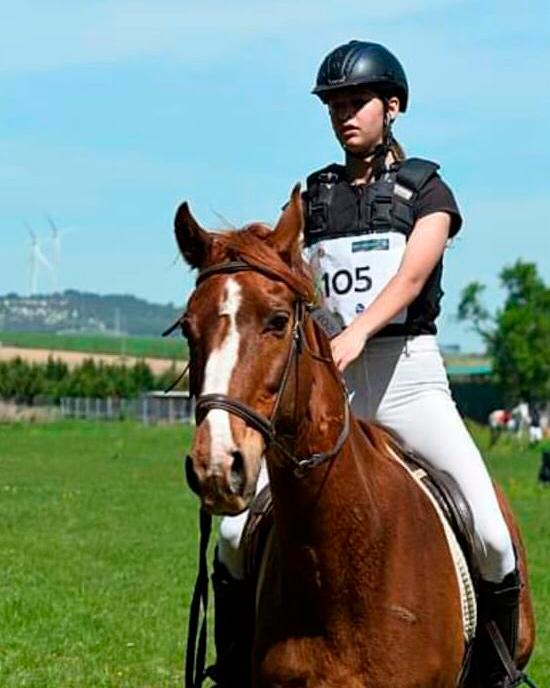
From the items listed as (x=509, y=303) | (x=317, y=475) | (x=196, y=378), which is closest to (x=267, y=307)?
(x=196, y=378)

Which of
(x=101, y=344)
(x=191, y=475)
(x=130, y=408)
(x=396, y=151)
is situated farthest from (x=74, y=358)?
(x=191, y=475)

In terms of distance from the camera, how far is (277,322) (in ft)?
16.6

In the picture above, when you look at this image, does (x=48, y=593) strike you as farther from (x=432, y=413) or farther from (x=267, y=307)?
(x=267, y=307)

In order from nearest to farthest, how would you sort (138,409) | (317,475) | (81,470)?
(317,475) → (81,470) → (138,409)

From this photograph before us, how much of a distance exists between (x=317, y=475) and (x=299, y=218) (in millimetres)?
910

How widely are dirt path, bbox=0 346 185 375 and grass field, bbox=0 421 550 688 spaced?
69836mm

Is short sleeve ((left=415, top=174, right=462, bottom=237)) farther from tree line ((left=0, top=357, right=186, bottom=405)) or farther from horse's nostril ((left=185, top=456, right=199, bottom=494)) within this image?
tree line ((left=0, top=357, right=186, bottom=405))

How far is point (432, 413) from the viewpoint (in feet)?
21.1

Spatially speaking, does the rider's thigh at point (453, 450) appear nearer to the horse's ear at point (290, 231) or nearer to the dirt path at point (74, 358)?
the horse's ear at point (290, 231)

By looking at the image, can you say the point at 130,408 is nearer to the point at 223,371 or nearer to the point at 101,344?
the point at 101,344

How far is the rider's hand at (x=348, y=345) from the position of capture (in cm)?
567

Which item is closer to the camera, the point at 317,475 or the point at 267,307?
the point at 267,307

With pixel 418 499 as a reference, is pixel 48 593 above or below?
below

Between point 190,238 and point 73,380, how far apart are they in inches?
3954
